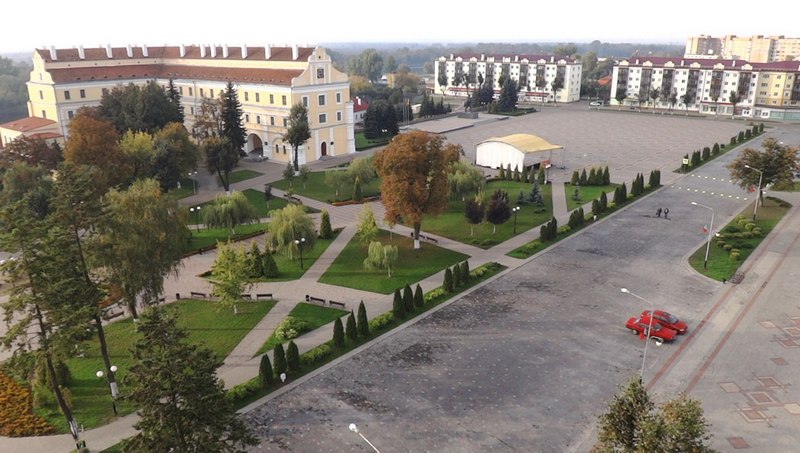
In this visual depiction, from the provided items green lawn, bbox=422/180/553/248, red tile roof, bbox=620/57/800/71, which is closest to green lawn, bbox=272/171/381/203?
green lawn, bbox=422/180/553/248

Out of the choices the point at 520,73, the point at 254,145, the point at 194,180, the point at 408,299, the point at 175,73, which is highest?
the point at 175,73

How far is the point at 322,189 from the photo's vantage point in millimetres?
65438

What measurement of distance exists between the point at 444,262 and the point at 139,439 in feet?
94.2

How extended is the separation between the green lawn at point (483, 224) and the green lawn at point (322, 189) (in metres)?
11.4

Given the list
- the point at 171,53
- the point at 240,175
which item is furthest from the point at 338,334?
the point at 171,53

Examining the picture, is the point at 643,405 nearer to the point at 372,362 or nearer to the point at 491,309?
the point at 372,362

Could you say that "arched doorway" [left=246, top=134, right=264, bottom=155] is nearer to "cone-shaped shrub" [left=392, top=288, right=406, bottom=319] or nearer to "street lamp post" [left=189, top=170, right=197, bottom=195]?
"street lamp post" [left=189, top=170, right=197, bottom=195]

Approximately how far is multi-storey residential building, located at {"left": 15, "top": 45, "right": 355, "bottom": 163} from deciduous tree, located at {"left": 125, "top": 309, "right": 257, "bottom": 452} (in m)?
61.7

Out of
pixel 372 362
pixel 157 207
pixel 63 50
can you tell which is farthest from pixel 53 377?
pixel 63 50

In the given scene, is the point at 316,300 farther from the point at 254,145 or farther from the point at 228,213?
the point at 254,145

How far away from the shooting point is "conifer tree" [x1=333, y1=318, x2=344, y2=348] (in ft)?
99.7

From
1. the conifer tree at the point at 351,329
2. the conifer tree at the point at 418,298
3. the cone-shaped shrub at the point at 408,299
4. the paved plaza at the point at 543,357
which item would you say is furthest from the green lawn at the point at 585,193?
the conifer tree at the point at 351,329

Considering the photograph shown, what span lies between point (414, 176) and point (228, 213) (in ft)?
54.8

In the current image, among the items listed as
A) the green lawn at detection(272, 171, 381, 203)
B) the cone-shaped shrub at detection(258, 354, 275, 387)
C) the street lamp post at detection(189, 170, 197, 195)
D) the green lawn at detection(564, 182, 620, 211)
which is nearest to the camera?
the cone-shaped shrub at detection(258, 354, 275, 387)
